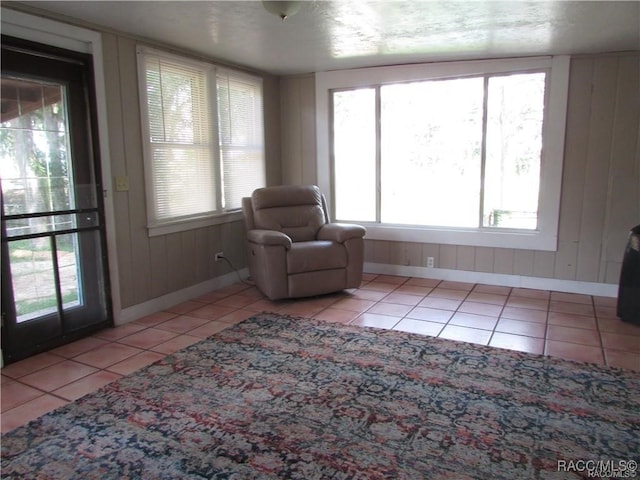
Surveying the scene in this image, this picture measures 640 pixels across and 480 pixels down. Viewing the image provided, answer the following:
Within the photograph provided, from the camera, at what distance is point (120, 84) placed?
3.25 m

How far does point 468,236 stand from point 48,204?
360 centimetres

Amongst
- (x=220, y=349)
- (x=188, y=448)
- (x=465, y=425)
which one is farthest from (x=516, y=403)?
(x=220, y=349)

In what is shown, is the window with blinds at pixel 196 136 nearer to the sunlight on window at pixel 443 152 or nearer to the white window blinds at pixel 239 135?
the white window blinds at pixel 239 135

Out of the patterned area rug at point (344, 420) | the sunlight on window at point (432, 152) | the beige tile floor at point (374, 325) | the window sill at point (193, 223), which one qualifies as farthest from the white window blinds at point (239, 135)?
the patterned area rug at point (344, 420)

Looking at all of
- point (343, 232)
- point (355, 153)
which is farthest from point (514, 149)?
point (343, 232)

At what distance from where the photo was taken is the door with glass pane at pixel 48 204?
8.73ft

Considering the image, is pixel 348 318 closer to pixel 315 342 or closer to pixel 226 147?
pixel 315 342

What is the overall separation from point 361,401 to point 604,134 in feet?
10.7

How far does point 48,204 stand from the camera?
2.88m

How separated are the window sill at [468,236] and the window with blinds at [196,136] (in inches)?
60.7

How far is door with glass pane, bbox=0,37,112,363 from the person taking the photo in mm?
2662

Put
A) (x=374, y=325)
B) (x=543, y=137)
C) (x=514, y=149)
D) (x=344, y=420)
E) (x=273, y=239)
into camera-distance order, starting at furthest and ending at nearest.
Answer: (x=514, y=149)
(x=543, y=137)
(x=273, y=239)
(x=374, y=325)
(x=344, y=420)

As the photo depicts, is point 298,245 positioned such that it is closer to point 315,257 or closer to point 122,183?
point 315,257

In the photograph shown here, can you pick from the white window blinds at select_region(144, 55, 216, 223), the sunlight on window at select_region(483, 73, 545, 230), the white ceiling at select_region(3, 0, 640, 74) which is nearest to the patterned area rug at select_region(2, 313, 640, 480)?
the white window blinds at select_region(144, 55, 216, 223)
